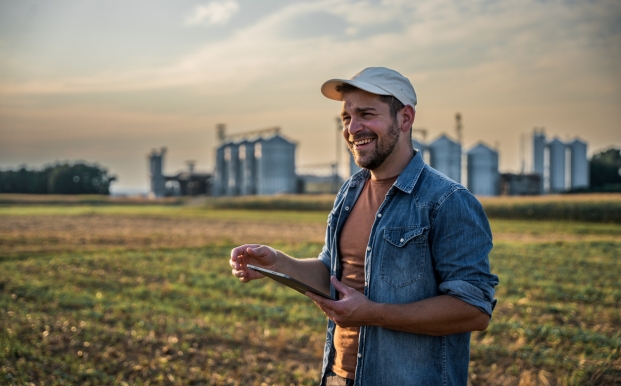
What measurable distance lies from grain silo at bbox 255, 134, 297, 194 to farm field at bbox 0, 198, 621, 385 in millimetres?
37389

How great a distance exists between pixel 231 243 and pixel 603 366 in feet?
47.4

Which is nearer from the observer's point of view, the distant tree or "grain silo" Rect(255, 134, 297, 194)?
"grain silo" Rect(255, 134, 297, 194)

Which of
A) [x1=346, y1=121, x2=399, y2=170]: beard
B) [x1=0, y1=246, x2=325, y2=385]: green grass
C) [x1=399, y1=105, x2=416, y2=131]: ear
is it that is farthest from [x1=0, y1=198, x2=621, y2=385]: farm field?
[x1=399, y1=105, x2=416, y2=131]: ear

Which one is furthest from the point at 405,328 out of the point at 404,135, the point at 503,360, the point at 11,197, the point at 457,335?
the point at 11,197

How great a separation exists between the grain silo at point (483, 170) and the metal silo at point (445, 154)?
142cm

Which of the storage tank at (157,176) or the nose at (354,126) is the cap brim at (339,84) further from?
the storage tank at (157,176)

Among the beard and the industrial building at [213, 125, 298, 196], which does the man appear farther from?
the industrial building at [213, 125, 298, 196]

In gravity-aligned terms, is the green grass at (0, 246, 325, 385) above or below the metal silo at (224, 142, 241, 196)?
below

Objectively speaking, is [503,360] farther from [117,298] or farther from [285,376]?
[117,298]

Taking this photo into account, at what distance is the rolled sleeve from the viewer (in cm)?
246

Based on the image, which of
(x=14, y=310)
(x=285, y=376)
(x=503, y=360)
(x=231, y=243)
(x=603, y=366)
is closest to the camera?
(x=603, y=366)

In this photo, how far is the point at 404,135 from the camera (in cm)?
273

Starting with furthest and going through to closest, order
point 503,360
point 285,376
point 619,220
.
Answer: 1. point 619,220
2. point 503,360
3. point 285,376

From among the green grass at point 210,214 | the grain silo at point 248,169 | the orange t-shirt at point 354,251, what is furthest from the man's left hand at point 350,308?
the grain silo at point 248,169
